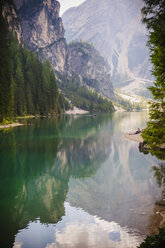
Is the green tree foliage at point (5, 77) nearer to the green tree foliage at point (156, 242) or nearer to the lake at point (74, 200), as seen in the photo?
the lake at point (74, 200)

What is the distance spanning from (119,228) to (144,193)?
5634 millimetres

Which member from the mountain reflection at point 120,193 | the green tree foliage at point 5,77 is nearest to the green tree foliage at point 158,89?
the mountain reflection at point 120,193

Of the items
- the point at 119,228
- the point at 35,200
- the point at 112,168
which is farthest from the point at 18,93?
the point at 119,228

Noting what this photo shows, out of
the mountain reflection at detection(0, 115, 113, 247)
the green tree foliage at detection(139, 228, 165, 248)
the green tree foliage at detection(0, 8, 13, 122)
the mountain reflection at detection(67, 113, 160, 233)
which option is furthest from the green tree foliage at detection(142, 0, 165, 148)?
the green tree foliage at detection(0, 8, 13, 122)

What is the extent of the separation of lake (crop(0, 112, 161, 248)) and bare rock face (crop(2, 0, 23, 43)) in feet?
466

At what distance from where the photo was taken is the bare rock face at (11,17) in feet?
474

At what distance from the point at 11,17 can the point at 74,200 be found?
167840mm

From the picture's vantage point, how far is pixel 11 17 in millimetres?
152000

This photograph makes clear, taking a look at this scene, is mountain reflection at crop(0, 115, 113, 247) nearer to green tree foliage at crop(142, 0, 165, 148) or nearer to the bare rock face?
green tree foliage at crop(142, 0, 165, 148)

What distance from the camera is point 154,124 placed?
15.0 m

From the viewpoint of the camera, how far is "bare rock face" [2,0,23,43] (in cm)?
14451

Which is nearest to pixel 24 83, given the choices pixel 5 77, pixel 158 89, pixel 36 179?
pixel 5 77

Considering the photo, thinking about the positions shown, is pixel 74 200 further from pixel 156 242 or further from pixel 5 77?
pixel 5 77

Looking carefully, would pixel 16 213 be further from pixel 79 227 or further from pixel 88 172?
pixel 88 172
